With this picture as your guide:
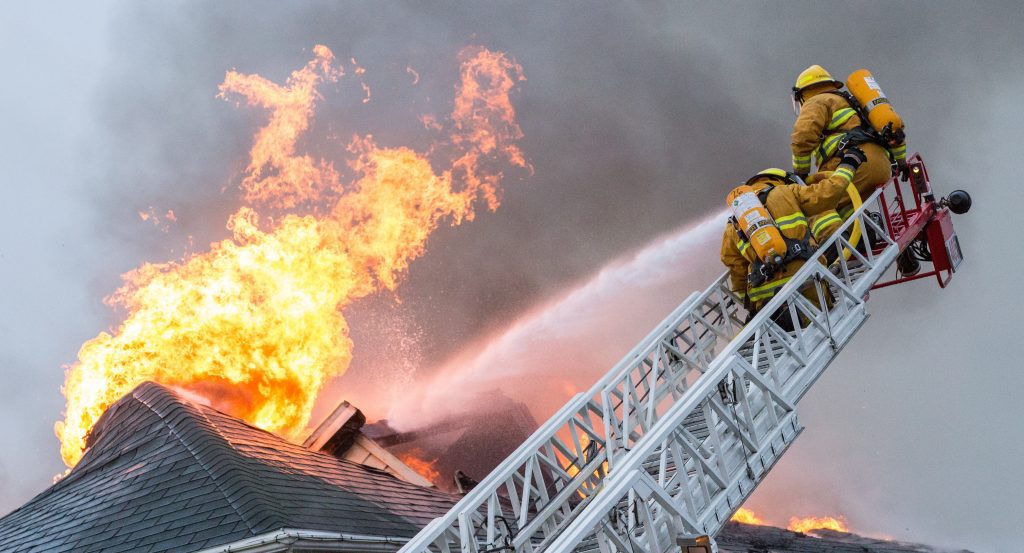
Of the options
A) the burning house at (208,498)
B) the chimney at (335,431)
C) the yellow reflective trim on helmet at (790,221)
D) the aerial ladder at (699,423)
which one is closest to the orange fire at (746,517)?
the burning house at (208,498)

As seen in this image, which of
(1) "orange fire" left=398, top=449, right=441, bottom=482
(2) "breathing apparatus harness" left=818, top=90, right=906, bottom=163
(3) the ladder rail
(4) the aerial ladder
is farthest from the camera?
(1) "orange fire" left=398, top=449, right=441, bottom=482

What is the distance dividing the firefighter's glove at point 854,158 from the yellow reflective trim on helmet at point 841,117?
0.49 metres

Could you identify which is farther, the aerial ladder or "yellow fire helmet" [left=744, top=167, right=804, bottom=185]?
"yellow fire helmet" [left=744, top=167, right=804, bottom=185]

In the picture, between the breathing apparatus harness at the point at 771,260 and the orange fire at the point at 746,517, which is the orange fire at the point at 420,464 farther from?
the breathing apparatus harness at the point at 771,260

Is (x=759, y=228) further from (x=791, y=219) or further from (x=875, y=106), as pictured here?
(x=875, y=106)

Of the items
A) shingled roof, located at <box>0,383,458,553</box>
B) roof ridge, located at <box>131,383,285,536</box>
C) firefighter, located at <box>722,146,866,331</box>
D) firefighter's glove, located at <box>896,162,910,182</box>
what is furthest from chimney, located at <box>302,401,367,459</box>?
firefighter's glove, located at <box>896,162,910,182</box>

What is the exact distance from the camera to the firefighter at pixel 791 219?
783cm

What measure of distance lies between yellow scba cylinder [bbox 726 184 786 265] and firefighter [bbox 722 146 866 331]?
0.19 ft

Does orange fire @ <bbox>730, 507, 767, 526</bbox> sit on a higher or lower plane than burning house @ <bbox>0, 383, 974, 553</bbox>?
lower

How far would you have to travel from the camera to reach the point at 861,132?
8.37 m

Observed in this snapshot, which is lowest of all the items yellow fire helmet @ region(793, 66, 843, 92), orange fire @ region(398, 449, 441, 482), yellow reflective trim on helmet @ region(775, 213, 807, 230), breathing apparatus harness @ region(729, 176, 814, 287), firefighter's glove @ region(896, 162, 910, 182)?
breathing apparatus harness @ region(729, 176, 814, 287)

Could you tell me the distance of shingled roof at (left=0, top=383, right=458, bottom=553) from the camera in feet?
24.8

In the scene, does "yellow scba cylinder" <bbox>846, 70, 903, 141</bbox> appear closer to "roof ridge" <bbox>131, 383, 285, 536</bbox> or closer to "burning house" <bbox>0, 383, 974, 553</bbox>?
"burning house" <bbox>0, 383, 974, 553</bbox>

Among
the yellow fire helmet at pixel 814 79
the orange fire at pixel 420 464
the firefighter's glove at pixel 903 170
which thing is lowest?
the orange fire at pixel 420 464
